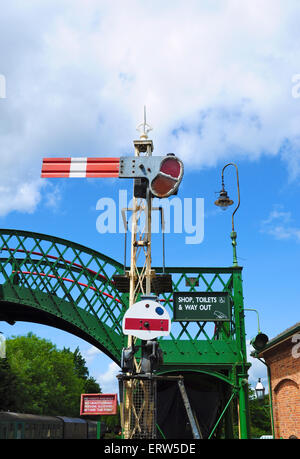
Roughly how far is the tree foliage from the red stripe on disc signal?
133 ft

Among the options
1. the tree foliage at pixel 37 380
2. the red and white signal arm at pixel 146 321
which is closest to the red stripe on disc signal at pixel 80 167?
the red and white signal arm at pixel 146 321

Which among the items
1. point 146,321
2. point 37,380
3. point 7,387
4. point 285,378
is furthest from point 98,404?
point 37,380

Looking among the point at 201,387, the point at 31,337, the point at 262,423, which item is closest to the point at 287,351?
the point at 201,387

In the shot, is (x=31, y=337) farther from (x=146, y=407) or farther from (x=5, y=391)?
(x=146, y=407)

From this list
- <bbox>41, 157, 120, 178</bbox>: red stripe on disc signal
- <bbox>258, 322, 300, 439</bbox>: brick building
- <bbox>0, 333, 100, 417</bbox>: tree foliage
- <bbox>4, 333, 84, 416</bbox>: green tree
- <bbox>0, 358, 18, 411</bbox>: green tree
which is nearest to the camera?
<bbox>41, 157, 120, 178</bbox>: red stripe on disc signal

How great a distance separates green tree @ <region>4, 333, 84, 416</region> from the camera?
166 ft

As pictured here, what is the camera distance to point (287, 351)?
A: 14586 mm

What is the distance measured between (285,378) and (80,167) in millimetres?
10110

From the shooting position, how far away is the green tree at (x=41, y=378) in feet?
166

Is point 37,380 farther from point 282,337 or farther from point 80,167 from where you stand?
point 80,167

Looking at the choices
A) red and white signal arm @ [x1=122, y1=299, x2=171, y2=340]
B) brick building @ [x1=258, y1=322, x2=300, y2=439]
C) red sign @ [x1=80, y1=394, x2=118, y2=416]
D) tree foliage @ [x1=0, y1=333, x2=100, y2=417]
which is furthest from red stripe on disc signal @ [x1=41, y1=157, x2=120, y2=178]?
tree foliage @ [x1=0, y1=333, x2=100, y2=417]

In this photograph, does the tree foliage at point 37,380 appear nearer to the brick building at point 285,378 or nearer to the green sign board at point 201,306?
the green sign board at point 201,306

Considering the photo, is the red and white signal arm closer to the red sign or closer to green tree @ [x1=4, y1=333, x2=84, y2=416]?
the red sign
